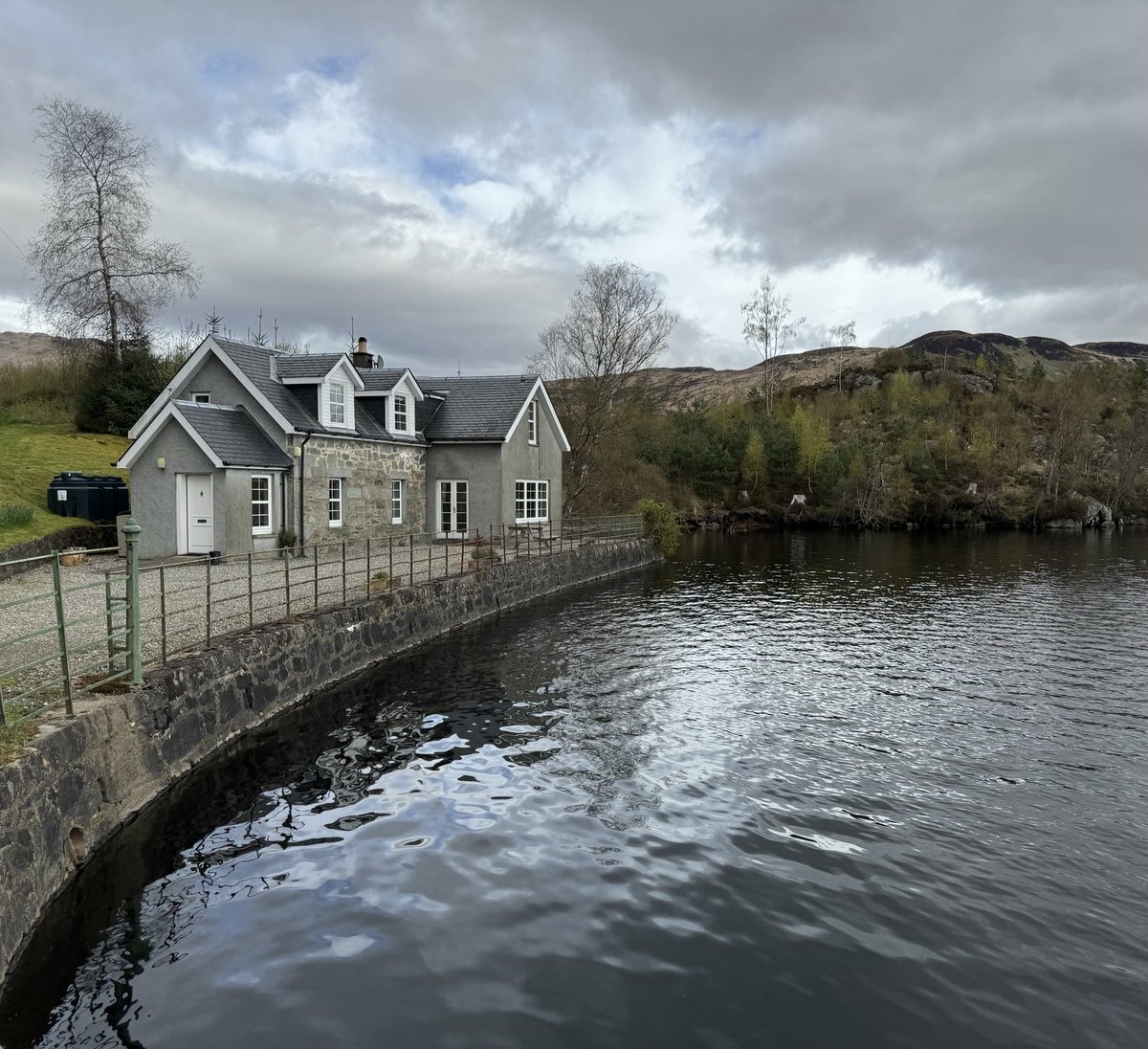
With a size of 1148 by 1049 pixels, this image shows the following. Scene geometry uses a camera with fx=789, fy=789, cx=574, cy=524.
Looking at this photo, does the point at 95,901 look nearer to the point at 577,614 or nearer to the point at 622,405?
the point at 577,614

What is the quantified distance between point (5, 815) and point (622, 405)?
128 feet

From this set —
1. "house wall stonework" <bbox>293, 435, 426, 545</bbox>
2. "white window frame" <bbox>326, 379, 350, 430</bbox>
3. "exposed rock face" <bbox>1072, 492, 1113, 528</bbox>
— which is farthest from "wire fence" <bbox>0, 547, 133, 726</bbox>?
"exposed rock face" <bbox>1072, 492, 1113, 528</bbox>

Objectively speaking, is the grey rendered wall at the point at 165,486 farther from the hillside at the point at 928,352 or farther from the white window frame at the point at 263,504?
the hillside at the point at 928,352

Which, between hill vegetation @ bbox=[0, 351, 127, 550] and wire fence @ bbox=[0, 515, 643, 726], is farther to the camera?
hill vegetation @ bbox=[0, 351, 127, 550]

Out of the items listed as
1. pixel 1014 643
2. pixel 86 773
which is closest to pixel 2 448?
pixel 86 773

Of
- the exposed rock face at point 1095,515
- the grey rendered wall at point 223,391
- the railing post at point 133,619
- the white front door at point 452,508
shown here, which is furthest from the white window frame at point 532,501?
the exposed rock face at point 1095,515

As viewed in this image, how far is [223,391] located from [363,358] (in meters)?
7.68

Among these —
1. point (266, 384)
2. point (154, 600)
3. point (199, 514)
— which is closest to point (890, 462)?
point (266, 384)

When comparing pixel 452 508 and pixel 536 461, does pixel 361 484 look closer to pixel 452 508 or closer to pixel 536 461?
pixel 452 508

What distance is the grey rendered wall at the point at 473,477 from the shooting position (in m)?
31.0

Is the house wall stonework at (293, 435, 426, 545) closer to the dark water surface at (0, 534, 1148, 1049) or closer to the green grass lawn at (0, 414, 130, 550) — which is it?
the green grass lawn at (0, 414, 130, 550)

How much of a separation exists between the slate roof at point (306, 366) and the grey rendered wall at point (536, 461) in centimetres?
756

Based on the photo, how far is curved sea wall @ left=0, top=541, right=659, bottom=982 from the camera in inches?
264

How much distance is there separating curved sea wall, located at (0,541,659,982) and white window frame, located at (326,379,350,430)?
1029 centimetres
